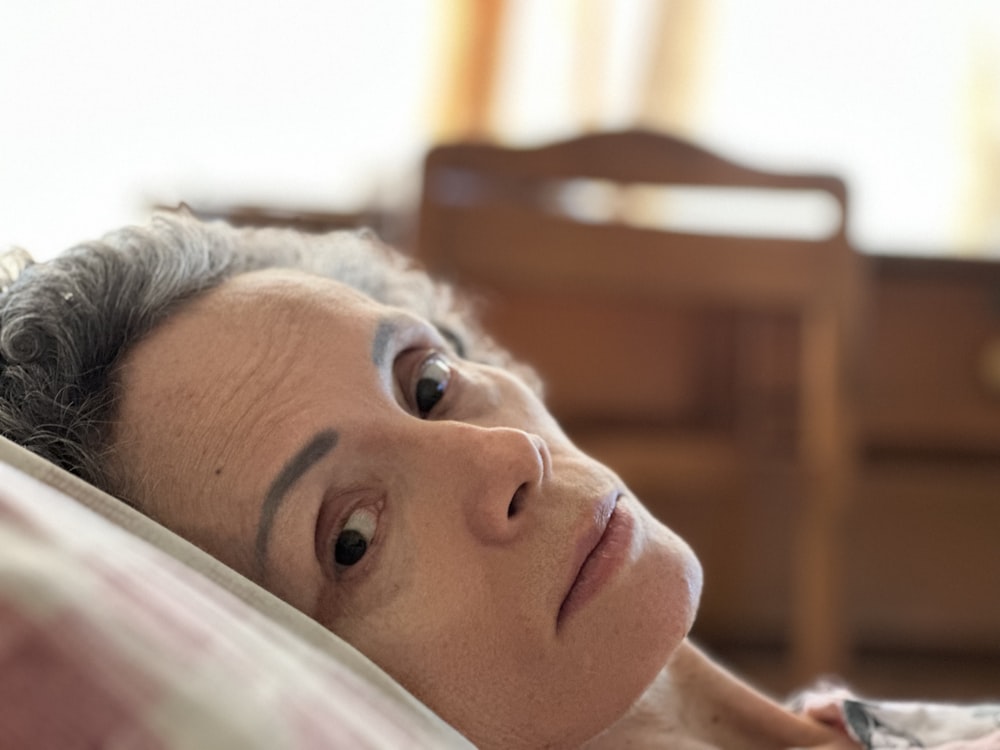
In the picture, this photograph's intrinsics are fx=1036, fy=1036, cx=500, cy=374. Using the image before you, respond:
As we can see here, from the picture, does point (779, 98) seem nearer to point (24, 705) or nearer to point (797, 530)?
point (797, 530)

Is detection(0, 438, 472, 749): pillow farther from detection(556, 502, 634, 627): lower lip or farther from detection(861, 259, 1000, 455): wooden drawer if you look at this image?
detection(861, 259, 1000, 455): wooden drawer

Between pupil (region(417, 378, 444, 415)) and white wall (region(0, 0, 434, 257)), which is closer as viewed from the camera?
pupil (region(417, 378, 444, 415))

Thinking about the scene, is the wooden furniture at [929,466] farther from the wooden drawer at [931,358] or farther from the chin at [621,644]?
the chin at [621,644]

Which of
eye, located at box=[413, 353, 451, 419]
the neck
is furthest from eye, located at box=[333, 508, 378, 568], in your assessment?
the neck

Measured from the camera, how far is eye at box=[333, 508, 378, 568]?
630mm

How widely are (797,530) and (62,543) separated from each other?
2154 mm

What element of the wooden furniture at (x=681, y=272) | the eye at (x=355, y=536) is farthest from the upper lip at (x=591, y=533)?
the wooden furniture at (x=681, y=272)

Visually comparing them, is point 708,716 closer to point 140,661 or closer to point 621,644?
point 621,644

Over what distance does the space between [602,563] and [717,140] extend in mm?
2157

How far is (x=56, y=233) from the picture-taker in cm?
245

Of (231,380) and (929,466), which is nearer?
(231,380)

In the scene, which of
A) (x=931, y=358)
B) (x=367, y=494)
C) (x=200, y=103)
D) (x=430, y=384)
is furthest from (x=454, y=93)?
(x=367, y=494)

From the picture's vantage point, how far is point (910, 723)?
0.72 m

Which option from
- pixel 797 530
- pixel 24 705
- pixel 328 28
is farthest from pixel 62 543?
pixel 328 28
